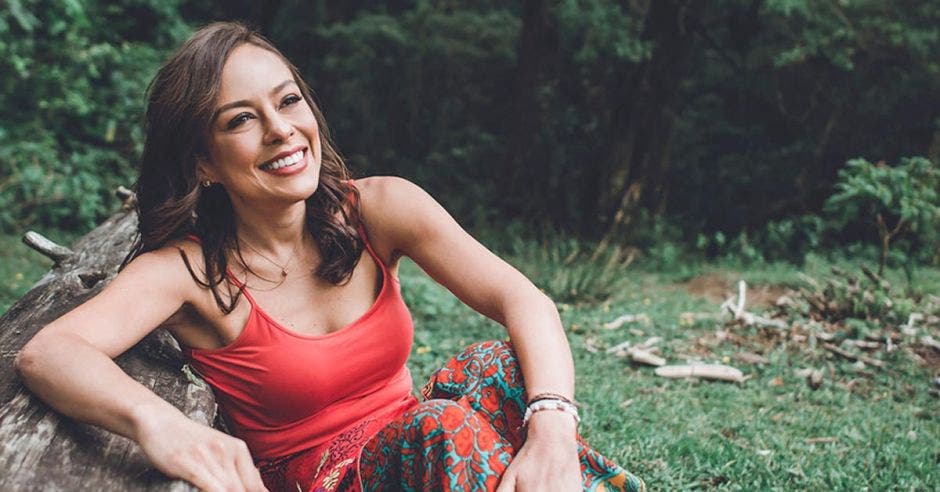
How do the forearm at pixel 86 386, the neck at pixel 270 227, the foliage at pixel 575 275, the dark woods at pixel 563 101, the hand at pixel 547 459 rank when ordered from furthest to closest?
1. the dark woods at pixel 563 101
2. the foliage at pixel 575 275
3. the neck at pixel 270 227
4. the hand at pixel 547 459
5. the forearm at pixel 86 386

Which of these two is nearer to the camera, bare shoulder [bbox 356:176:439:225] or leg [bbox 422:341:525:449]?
leg [bbox 422:341:525:449]

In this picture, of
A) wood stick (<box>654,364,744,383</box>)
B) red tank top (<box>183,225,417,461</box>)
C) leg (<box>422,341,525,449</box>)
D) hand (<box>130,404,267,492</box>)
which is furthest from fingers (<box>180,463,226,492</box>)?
wood stick (<box>654,364,744,383</box>)

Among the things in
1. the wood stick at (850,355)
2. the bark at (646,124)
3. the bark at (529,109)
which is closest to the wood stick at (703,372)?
the wood stick at (850,355)

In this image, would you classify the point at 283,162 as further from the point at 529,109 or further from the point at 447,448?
the point at 529,109

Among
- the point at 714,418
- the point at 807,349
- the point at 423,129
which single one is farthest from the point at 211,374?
the point at 423,129

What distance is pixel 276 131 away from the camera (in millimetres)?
1954

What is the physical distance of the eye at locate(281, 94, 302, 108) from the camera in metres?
2.03

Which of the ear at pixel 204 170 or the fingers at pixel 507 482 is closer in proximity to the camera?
the fingers at pixel 507 482

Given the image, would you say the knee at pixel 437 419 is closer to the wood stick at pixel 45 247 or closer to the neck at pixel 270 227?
the neck at pixel 270 227

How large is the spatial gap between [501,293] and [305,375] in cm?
50

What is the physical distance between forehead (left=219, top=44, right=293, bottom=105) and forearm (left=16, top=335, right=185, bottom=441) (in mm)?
634

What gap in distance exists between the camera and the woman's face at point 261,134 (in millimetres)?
1954

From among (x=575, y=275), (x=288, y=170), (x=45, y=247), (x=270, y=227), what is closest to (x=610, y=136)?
(x=575, y=275)

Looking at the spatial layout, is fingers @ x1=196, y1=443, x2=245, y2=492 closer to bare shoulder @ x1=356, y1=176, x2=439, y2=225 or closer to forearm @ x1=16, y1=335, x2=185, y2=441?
forearm @ x1=16, y1=335, x2=185, y2=441
